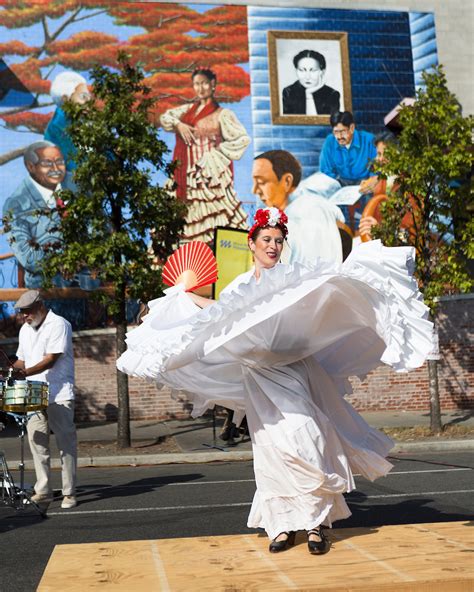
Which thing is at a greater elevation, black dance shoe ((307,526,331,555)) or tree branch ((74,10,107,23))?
tree branch ((74,10,107,23))

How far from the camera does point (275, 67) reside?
2330 cm

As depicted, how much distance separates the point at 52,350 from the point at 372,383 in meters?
13.5

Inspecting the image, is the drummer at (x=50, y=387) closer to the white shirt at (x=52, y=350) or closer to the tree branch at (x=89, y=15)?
the white shirt at (x=52, y=350)

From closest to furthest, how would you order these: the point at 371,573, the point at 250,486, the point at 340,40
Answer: the point at 371,573, the point at 250,486, the point at 340,40

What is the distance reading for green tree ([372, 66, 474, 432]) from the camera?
53.3 feet

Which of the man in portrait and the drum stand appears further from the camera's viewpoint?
the man in portrait

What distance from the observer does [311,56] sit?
77.2ft

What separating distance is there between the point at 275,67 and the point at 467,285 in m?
9.81

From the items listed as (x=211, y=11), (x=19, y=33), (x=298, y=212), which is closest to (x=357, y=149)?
(x=298, y=212)

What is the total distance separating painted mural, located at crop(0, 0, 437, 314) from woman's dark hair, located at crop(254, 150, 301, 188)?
0.19 meters

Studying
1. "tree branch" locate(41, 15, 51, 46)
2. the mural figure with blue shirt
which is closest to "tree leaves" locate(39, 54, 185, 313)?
"tree branch" locate(41, 15, 51, 46)

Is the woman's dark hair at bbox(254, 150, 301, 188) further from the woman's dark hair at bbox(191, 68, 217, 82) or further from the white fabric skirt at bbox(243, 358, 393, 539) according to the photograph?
the white fabric skirt at bbox(243, 358, 393, 539)

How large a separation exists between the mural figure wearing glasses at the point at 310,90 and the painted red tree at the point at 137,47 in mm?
1367

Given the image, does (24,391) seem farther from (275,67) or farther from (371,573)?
(275,67)
